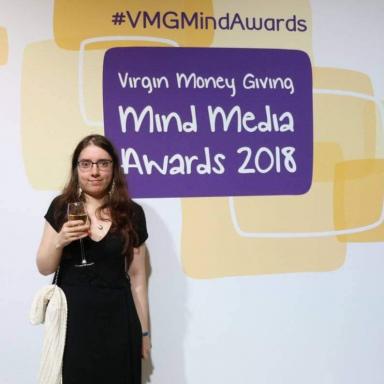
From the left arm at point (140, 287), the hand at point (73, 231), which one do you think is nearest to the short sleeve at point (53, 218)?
the hand at point (73, 231)

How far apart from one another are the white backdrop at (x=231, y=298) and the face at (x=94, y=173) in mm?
284

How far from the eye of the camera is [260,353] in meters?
1.97

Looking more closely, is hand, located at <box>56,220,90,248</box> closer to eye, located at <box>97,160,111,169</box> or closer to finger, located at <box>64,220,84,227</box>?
finger, located at <box>64,220,84,227</box>

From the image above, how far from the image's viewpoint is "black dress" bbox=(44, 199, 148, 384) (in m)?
1.53

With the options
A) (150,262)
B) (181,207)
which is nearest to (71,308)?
(150,262)

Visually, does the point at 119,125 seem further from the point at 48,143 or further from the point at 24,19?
the point at 24,19

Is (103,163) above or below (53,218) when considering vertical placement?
above

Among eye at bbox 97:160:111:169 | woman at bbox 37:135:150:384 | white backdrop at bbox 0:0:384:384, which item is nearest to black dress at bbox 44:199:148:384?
woman at bbox 37:135:150:384

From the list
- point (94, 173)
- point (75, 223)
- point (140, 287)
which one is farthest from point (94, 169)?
point (140, 287)

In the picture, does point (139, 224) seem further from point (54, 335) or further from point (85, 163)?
point (54, 335)

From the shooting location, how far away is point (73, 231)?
1396 millimetres

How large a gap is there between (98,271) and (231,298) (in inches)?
25.6

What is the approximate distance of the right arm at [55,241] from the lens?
1396mm

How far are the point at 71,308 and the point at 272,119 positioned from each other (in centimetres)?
108
